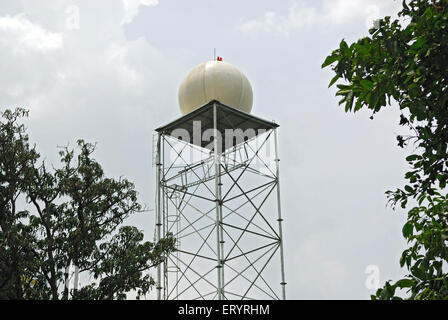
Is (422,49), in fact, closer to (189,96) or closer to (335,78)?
(335,78)

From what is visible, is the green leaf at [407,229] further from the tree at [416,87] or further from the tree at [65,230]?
the tree at [65,230]

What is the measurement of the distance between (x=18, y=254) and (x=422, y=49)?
10882mm

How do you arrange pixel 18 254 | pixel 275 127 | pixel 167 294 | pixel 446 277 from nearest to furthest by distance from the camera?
pixel 446 277 → pixel 18 254 → pixel 167 294 → pixel 275 127

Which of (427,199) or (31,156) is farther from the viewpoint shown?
(31,156)

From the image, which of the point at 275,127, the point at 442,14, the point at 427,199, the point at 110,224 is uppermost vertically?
the point at 275,127

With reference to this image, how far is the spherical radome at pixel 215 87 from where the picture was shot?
18625 mm

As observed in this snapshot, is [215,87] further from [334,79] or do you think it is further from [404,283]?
[404,283]

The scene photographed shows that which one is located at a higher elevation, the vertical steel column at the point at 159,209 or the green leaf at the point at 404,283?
the vertical steel column at the point at 159,209

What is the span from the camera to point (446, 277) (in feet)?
13.6

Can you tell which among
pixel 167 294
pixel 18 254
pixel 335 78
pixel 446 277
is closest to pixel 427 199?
pixel 446 277

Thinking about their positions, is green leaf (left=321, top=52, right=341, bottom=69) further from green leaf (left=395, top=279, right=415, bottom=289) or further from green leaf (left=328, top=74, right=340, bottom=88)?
green leaf (left=395, top=279, right=415, bottom=289)

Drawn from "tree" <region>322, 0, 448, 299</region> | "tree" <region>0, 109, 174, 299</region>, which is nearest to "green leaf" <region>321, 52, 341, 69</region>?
"tree" <region>322, 0, 448, 299</region>

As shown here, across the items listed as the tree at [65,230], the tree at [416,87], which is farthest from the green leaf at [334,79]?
the tree at [65,230]
